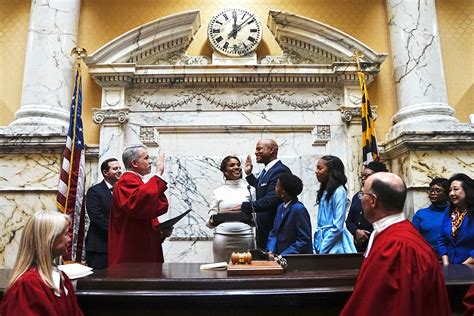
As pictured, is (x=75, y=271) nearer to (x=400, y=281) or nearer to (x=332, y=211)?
(x=400, y=281)

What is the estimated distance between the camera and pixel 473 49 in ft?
22.7

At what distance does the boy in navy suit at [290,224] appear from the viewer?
3494 mm

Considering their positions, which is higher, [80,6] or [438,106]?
[80,6]

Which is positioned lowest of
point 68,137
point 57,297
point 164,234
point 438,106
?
point 57,297

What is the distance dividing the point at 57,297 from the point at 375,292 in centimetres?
140

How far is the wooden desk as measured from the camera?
2322 mm

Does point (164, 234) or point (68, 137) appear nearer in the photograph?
point (164, 234)

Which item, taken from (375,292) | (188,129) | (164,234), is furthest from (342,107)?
(375,292)

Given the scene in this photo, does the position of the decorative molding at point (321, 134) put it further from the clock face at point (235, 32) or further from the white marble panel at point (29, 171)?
the white marble panel at point (29, 171)

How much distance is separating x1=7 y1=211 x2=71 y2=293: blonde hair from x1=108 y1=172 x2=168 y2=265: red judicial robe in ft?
4.92

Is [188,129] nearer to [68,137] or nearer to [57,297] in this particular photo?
[68,137]

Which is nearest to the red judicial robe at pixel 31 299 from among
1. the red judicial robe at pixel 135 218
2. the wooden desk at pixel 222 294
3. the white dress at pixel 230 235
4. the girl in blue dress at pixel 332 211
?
the wooden desk at pixel 222 294

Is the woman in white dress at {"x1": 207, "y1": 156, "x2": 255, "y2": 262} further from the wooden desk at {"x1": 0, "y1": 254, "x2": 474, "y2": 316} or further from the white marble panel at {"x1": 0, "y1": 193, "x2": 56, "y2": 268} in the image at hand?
the white marble panel at {"x1": 0, "y1": 193, "x2": 56, "y2": 268}

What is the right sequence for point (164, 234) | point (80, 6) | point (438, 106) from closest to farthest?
1. point (164, 234)
2. point (438, 106)
3. point (80, 6)
